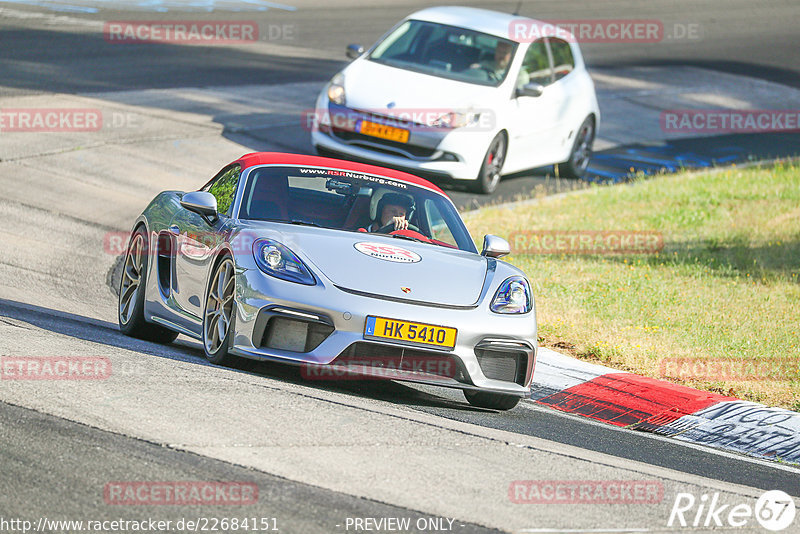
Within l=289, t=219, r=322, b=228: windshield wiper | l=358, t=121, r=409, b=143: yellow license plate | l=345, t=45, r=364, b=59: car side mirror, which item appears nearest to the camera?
l=289, t=219, r=322, b=228: windshield wiper

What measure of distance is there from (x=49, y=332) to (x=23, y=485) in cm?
299

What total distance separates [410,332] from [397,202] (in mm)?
1691

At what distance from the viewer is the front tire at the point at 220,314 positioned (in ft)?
23.3

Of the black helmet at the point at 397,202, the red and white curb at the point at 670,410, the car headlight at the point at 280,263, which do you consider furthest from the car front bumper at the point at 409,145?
the car headlight at the point at 280,263

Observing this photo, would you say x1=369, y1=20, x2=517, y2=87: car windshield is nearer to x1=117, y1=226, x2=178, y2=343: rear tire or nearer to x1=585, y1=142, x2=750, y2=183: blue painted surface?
x1=585, y1=142, x2=750, y2=183: blue painted surface

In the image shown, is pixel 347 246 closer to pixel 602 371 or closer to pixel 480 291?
pixel 480 291

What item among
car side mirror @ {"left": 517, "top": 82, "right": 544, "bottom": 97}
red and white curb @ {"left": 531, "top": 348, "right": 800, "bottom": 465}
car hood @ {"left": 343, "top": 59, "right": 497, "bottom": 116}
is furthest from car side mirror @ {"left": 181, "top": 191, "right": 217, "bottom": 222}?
car side mirror @ {"left": 517, "top": 82, "right": 544, "bottom": 97}

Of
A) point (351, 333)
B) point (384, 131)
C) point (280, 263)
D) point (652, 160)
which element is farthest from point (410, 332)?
point (652, 160)

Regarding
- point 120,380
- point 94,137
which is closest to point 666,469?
point 120,380

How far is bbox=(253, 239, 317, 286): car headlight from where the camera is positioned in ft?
22.8

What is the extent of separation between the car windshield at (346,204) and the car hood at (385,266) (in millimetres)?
308

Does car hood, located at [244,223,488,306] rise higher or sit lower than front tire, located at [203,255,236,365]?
higher

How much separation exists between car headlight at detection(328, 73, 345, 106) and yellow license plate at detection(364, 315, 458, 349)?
7.88 m

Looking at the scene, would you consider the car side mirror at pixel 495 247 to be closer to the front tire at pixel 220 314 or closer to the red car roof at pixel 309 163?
the red car roof at pixel 309 163
